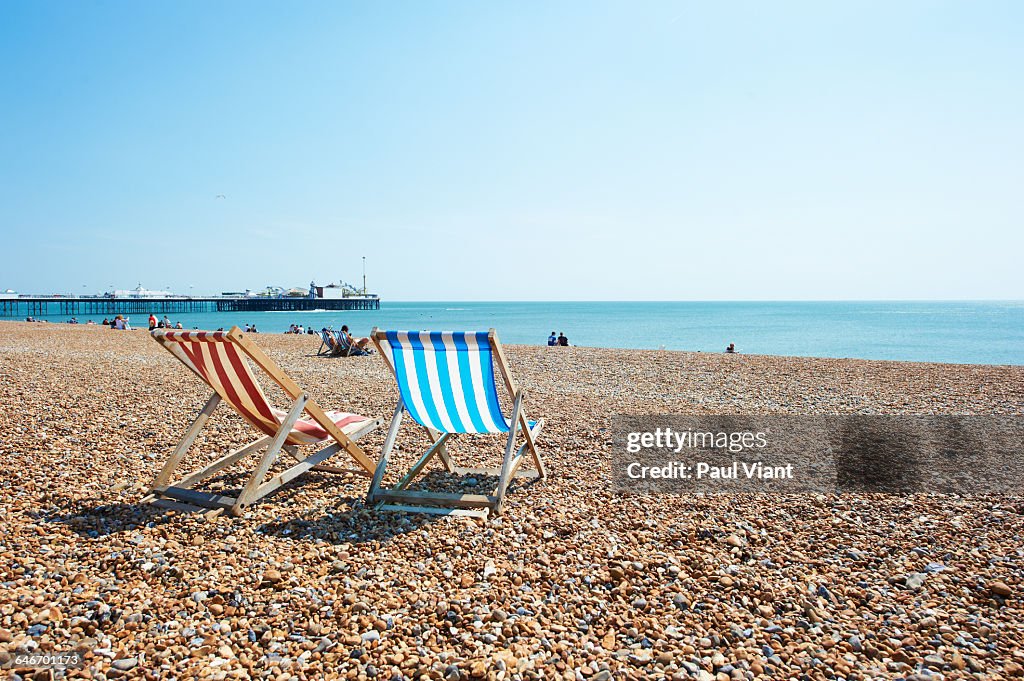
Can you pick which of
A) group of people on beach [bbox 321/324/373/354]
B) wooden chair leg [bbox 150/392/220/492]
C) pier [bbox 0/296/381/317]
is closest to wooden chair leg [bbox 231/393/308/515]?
wooden chair leg [bbox 150/392/220/492]

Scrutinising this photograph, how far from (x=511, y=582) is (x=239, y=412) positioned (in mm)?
2055

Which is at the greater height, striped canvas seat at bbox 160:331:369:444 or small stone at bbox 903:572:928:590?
striped canvas seat at bbox 160:331:369:444

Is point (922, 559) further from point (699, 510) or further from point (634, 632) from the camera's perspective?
point (634, 632)

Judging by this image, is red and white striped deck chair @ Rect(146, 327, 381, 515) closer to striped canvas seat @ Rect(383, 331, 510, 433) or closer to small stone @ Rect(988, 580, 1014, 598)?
striped canvas seat @ Rect(383, 331, 510, 433)

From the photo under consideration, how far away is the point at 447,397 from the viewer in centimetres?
385

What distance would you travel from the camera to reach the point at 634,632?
2238mm

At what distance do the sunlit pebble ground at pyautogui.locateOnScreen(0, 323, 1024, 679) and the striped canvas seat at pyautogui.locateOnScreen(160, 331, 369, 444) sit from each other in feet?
1.47

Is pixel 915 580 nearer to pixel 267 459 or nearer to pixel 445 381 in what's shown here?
pixel 445 381

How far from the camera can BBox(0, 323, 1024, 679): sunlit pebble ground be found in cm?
208

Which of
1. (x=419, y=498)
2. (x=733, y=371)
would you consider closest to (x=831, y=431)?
(x=419, y=498)

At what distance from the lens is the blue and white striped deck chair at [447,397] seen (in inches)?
139

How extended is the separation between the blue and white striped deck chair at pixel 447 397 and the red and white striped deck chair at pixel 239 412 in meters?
0.44

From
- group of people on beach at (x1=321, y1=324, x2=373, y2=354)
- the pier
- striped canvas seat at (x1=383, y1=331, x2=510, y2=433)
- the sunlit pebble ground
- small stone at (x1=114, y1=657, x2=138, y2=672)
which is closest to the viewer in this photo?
small stone at (x1=114, y1=657, x2=138, y2=672)

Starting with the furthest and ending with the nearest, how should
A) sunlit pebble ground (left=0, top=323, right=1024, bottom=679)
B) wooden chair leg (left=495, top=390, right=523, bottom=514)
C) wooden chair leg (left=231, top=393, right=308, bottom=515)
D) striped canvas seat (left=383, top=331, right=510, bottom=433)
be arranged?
striped canvas seat (left=383, top=331, right=510, bottom=433), wooden chair leg (left=495, top=390, right=523, bottom=514), wooden chair leg (left=231, top=393, right=308, bottom=515), sunlit pebble ground (left=0, top=323, right=1024, bottom=679)
